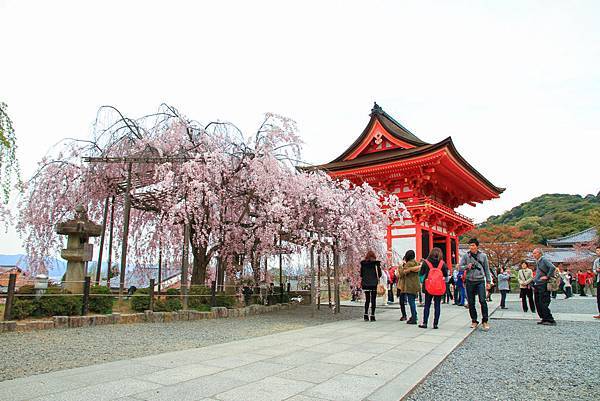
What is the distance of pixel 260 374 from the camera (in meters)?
4.24

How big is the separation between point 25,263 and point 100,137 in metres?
3.85

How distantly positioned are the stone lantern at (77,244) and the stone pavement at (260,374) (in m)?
5.50

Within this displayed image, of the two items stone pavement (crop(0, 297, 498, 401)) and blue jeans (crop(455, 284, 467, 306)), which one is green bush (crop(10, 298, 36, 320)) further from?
blue jeans (crop(455, 284, 467, 306))

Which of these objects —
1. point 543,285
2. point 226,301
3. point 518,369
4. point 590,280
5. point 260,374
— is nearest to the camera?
point 260,374

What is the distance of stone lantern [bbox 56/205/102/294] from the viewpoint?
9.80m

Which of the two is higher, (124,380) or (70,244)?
(70,244)

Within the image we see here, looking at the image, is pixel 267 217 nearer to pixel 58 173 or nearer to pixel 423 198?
pixel 58 173

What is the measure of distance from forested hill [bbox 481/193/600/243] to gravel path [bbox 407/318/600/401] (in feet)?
157

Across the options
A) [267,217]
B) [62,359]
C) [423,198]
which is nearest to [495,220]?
[423,198]

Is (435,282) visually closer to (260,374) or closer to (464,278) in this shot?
(464,278)

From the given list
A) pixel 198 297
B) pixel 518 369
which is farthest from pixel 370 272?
pixel 518 369

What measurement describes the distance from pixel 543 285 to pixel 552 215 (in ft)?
232

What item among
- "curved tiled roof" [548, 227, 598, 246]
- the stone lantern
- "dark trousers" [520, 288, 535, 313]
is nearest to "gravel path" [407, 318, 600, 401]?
"dark trousers" [520, 288, 535, 313]

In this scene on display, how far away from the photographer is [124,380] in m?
3.96
